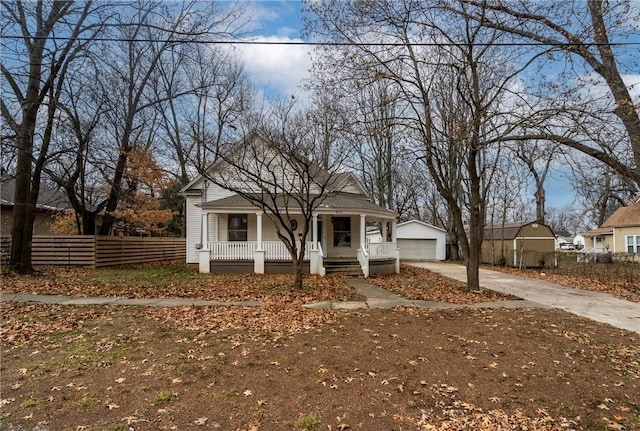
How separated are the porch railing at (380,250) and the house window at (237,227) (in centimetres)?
595

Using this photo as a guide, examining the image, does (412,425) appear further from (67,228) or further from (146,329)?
(67,228)

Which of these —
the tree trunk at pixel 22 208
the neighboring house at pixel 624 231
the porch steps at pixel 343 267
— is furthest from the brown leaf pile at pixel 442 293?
the neighboring house at pixel 624 231

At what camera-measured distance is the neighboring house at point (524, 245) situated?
23.5 metres

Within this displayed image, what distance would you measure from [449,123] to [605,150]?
458 cm

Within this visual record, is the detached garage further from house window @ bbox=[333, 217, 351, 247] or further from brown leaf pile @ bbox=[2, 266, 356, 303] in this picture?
brown leaf pile @ bbox=[2, 266, 356, 303]

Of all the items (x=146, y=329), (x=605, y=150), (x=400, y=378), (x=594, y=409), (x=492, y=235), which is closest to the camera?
(x=594, y=409)

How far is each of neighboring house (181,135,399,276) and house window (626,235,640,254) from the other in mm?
23038

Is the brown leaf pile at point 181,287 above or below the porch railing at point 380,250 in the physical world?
below

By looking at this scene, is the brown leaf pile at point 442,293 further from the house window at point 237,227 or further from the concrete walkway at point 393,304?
the house window at point 237,227

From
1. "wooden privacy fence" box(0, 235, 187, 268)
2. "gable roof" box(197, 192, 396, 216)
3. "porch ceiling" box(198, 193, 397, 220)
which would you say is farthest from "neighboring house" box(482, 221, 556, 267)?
"wooden privacy fence" box(0, 235, 187, 268)

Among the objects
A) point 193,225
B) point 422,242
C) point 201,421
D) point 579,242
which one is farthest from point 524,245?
point 579,242

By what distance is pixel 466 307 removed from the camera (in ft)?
29.6

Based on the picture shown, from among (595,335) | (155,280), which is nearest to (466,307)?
(595,335)

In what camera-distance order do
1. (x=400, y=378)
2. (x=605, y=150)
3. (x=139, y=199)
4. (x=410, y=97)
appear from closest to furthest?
1. (x=400, y=378)
2. (x=605, y=150)
3. (x=410, y=97)
4. (x=139, y=199)
